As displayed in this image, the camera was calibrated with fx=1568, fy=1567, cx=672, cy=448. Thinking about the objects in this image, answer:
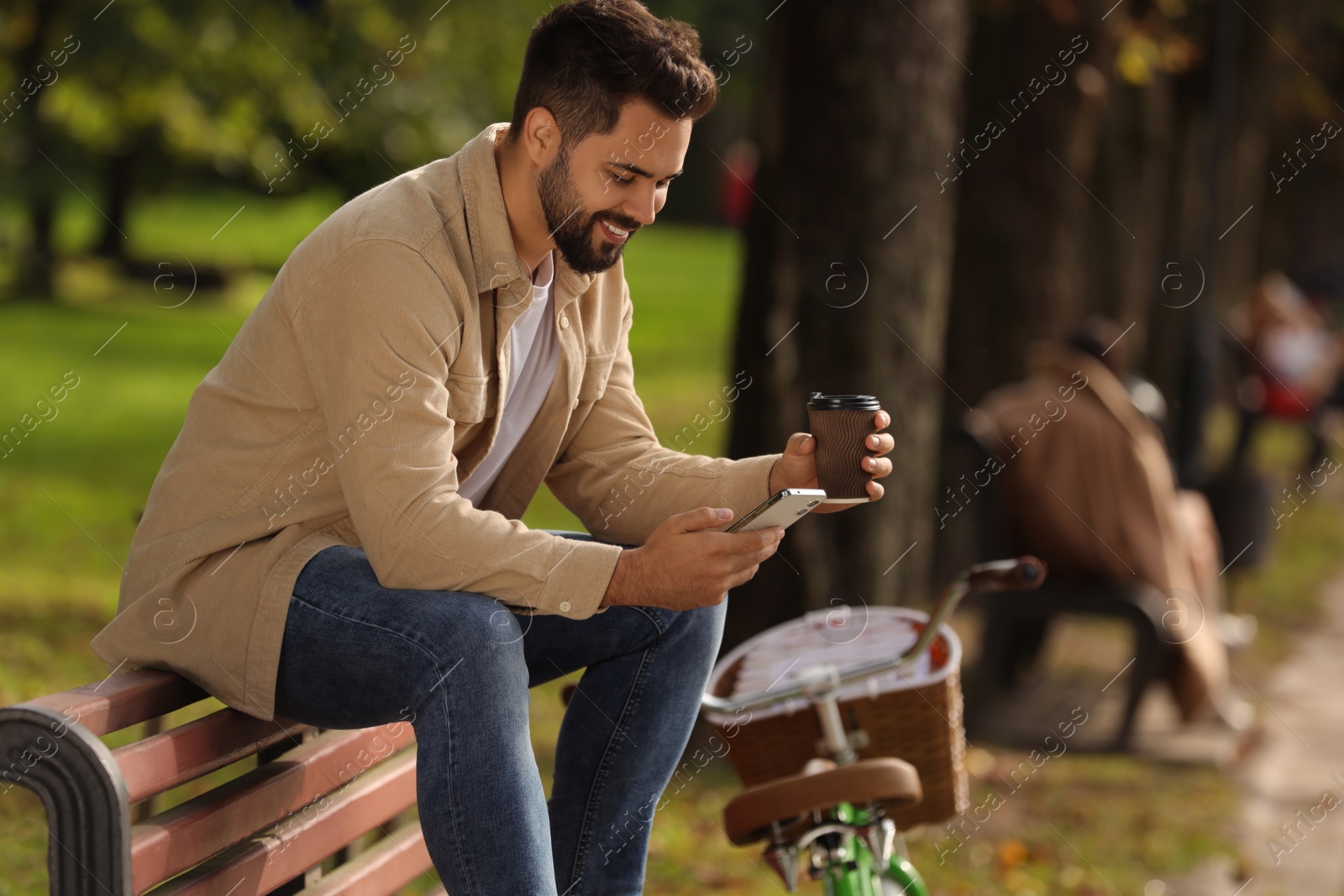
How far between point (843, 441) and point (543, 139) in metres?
0.69

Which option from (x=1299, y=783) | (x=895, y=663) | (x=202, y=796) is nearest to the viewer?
(x=202, y=796)

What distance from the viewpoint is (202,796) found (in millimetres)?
2141

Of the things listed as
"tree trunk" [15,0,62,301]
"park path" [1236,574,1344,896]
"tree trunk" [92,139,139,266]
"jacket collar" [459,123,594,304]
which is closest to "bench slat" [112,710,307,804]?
"jacket collar" [459,123,594,304]

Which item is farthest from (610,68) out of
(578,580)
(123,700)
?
(123,700)

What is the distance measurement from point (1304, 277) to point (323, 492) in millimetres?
20870

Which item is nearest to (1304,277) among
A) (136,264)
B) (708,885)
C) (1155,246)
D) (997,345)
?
(1155,246)

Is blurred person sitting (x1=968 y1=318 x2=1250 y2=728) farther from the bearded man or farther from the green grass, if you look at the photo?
the bearded man

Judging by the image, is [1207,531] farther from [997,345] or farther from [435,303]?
[435,303]

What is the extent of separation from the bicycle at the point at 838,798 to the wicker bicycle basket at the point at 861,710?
2 centimetres

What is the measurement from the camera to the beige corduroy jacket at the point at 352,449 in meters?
2.20

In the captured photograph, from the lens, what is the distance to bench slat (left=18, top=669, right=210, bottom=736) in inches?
75.4

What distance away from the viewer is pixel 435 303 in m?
2.29

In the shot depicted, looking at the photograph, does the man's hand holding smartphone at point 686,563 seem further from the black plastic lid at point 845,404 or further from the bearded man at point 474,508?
the black plastic lid at point 845,404

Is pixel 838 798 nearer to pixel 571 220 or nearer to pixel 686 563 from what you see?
pixel 686 563
